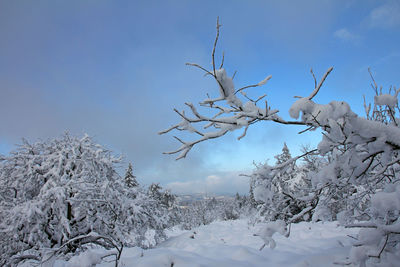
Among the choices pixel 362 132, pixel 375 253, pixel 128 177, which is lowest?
pixel 375 253

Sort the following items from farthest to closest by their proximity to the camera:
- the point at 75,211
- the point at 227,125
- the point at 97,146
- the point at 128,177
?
the point at 128,177, the point at 97,146, the point at 75,211, the point at 227,125

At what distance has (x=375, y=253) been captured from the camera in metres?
1.30

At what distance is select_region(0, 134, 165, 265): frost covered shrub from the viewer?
17.7 ft

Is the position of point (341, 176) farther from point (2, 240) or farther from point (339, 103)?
point (2, 240)

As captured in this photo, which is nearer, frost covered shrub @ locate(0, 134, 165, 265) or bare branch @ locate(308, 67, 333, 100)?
bare branch @ locate(308, 67, 333, 100)

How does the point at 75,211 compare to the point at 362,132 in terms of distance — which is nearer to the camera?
the point at 362,132

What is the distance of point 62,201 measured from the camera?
5.57 m

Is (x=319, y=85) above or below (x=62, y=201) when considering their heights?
above

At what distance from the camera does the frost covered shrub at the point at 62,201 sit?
17.7 ft

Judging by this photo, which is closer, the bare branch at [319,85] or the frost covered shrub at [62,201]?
the bare branch at [319,85]

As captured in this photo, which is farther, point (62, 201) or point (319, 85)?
point (62, 201)

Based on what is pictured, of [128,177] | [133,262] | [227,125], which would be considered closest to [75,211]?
[133,262]

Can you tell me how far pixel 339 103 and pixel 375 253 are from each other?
37.9 inches

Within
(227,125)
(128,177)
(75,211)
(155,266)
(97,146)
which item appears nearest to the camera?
(227,125)
